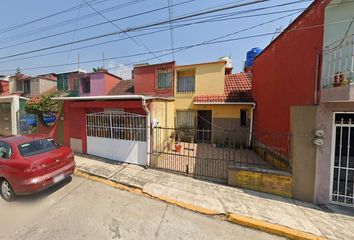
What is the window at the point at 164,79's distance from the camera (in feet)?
39.3

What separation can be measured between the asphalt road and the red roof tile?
7.95 meters

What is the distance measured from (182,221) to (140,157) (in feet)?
12.6

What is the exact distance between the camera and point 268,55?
325 inches

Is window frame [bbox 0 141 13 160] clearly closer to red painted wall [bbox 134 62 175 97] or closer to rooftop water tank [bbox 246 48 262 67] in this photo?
red painted wall [bbox 134 62 175 97]

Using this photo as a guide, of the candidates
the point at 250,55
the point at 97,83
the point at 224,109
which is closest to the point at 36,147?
the point at 224,109

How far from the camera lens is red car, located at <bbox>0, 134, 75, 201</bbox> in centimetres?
440

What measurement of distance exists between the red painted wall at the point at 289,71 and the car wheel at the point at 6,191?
8.51 m

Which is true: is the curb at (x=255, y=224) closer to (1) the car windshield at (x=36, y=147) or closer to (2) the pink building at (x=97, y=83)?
(1) the car windshield at (x=36, y=147)

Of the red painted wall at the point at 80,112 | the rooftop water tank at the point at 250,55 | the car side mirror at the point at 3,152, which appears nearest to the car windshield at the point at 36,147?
the car side mirror at the point at 3,152

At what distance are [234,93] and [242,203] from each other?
27.2 ft

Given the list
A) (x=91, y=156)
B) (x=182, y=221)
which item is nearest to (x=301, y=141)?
(x=182, y=221)

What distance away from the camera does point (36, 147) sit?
5.18 metres

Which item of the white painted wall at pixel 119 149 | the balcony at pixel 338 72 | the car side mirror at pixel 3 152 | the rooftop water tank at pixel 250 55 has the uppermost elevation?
the rooftop water tank at pixel 250 55

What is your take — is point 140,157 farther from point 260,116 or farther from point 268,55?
point 268,55
